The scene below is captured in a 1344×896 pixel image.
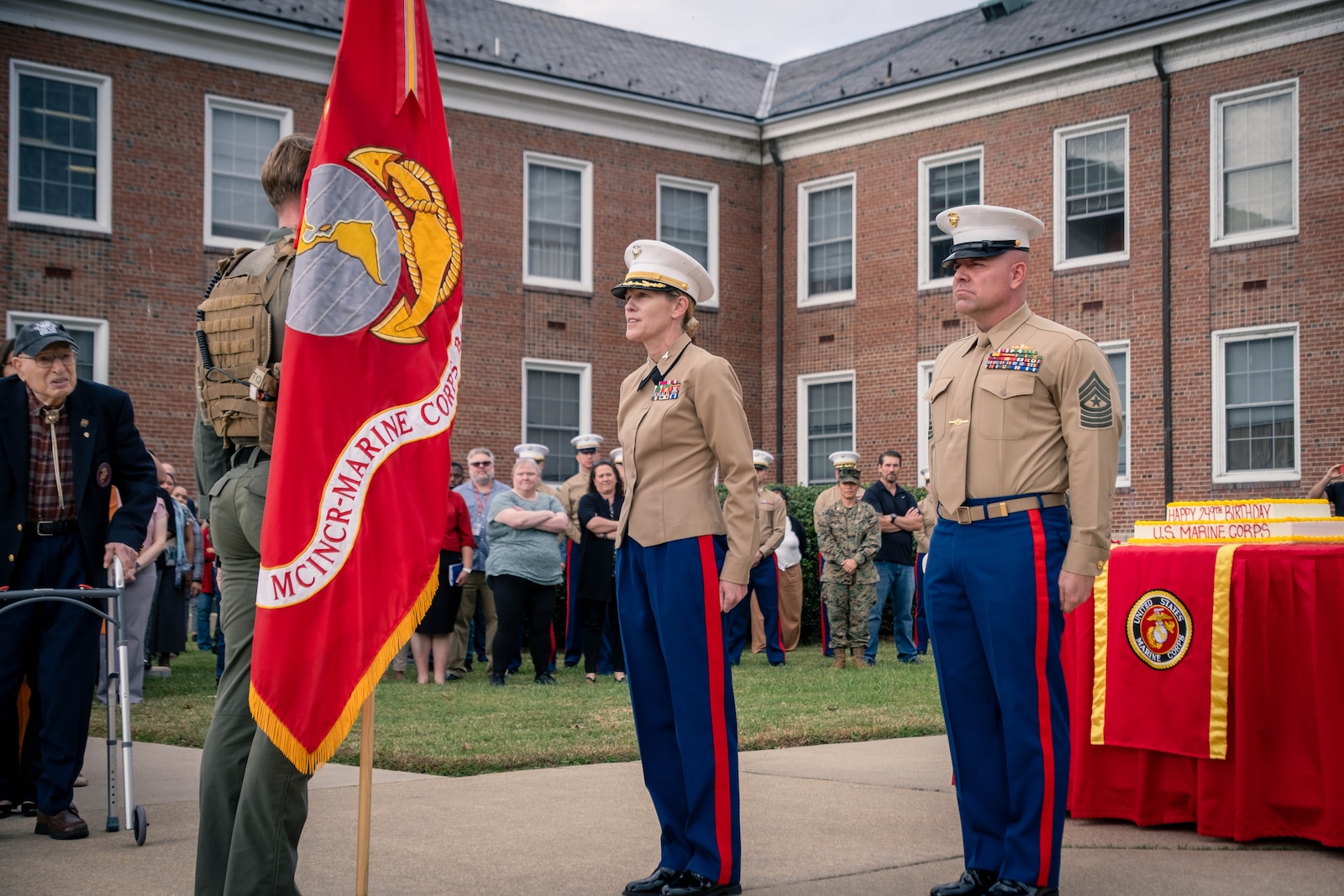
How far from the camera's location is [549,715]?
10.2m

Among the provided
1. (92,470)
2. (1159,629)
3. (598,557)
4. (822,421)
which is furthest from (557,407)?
(1159,629)

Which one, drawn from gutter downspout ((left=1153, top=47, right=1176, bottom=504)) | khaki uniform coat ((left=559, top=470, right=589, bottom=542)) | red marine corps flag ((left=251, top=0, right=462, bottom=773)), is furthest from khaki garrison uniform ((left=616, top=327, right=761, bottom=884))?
gutter downspout ((left=1153, top=47, right=1176, bottom=504))

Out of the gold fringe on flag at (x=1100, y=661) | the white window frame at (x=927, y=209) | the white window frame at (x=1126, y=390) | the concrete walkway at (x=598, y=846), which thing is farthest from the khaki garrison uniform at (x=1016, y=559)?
the white window frame at (x=927, y=209)

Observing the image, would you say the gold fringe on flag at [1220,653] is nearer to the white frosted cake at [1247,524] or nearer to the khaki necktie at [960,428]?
the white frosted cake at [1247,524]

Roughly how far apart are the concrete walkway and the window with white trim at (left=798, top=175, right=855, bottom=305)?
21.5 metres

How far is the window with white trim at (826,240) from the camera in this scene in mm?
28094

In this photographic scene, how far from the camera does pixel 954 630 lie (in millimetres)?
5055

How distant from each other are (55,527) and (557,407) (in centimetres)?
2033

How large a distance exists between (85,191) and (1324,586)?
67.6ft

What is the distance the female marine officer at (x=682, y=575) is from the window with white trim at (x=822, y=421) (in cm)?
2253

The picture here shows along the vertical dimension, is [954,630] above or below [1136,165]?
below

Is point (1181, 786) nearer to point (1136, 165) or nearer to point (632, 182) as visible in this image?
point (1136, 165)

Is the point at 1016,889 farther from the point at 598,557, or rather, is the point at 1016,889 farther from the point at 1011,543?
the point at 598,557

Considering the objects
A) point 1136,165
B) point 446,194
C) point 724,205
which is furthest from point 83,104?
point 446,194
